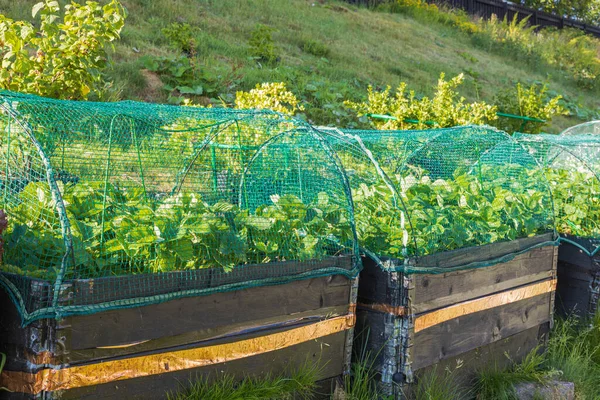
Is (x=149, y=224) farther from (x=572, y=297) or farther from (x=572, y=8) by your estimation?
(x=572, y=8)

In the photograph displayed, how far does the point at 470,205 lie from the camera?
4098 mm

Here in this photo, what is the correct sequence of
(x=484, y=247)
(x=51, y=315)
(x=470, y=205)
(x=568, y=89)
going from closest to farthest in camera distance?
(x=51, y=315) → (x=484, y=247) → (x=470, y=205) → (x=568, y=89)

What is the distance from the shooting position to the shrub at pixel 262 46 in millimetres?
10320

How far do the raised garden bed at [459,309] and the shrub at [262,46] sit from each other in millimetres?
6787

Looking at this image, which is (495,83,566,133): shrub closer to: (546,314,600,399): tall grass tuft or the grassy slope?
the grassy slope

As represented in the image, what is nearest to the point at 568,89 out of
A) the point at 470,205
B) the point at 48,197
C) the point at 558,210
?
the point at 558,210

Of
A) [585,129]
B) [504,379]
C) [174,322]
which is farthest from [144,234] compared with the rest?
[585,129]

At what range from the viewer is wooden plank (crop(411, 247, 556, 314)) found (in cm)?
342

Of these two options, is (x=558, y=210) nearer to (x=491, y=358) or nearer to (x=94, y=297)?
(x=491, y=358)

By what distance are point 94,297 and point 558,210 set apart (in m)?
3.93

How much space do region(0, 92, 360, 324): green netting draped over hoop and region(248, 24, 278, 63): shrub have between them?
646cm

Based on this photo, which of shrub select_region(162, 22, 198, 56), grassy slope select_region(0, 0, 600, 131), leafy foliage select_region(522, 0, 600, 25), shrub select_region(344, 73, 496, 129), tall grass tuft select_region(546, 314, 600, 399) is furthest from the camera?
leafy foliage select_region(522, 0, 600, 25)

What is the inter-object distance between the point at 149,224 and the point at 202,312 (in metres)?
0.43

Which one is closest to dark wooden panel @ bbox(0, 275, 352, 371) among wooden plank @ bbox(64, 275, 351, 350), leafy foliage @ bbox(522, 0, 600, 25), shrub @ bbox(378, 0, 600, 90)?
wooden plank @ bbox(64, 275, 351, 350)
